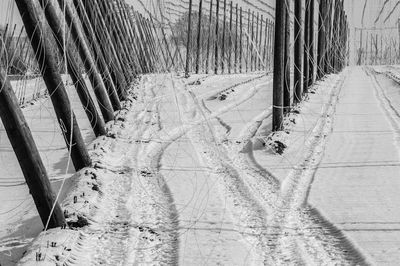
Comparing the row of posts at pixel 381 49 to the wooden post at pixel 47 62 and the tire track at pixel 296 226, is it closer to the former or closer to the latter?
the tire track at pixel 296 226

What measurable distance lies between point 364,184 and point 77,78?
327 centimetres

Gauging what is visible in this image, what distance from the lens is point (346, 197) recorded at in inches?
185

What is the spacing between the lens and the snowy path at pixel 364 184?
3738 mm

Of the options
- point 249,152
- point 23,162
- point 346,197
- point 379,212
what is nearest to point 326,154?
point 249,152

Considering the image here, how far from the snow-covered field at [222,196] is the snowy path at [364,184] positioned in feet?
0.04

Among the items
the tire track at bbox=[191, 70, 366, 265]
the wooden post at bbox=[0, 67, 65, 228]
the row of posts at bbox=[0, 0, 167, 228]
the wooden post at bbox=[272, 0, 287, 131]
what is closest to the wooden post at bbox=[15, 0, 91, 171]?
the row of posts at bbox=[0, 0, 167, 228]

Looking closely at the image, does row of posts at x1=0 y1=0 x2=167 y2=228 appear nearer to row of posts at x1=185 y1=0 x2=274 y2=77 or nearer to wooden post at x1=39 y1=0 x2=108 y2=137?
wooden post at x1=39 y1=0 x2=108 y2=137

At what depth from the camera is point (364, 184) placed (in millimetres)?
5066

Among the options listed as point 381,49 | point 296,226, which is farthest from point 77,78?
point 381,49

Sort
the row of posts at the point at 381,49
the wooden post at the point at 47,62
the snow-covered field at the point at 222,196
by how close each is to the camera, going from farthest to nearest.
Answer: the row of posts at the point at 381,49, the wooden post at the point at 47,62, the snow-covered field at the point at 222,196

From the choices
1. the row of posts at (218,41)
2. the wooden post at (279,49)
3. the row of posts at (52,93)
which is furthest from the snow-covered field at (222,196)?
the row of posts at (218,41)

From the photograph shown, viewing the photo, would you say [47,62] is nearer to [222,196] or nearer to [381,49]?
[222,196]

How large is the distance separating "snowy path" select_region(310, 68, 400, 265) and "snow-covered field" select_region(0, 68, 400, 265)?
1 centimetres

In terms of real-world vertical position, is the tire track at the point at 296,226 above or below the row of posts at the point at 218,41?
below
